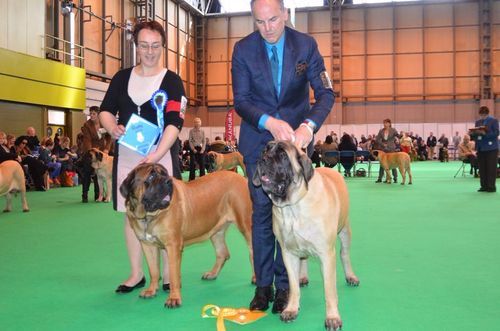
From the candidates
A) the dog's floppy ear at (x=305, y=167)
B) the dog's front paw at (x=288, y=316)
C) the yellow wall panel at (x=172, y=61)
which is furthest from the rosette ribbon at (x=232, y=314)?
the yellow wall panel at (x=172, y=61)

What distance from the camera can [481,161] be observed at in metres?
11.2

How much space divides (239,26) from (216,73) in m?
3.31

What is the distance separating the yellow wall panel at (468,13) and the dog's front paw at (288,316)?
31057 millimetres

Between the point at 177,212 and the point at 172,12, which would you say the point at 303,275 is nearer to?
the point at 177,212

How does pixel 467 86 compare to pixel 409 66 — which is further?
pixel 409 66

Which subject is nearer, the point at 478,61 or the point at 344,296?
the point at 344,296

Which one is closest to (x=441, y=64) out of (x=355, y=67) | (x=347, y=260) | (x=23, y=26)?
(x=355, y=67)

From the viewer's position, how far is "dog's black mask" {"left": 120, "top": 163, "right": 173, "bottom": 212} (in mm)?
3045

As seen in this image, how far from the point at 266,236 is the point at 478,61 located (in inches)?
1199

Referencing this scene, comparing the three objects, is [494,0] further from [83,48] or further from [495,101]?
[83,48]

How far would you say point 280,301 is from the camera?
315cm

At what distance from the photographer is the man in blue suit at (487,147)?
1074 cm

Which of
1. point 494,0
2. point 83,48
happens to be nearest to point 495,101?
point 494,0

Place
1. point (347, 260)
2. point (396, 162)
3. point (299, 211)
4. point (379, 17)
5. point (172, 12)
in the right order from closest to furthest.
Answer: point (299, 211) → point (347, 260) → point (396, 162) → point (172, 12) → point (379, 17)
